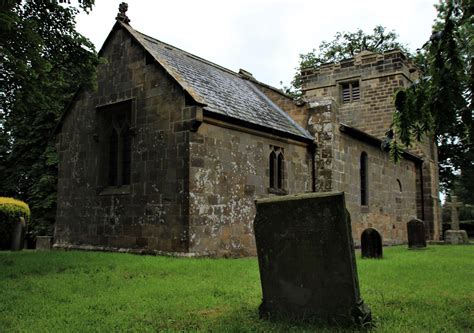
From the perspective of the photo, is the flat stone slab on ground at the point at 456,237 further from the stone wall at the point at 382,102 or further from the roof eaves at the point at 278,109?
the roof eaves at the point at 278,109

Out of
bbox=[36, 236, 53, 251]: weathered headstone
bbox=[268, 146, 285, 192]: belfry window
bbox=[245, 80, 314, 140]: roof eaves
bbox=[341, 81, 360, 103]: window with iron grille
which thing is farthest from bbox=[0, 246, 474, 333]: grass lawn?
bbox=[341, 81, 360, 103]: window with iron grille

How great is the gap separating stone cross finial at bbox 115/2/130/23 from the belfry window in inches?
271

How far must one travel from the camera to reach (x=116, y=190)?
570 inches

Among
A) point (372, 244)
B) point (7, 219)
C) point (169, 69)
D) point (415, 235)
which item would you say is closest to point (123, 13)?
point (169, 69)

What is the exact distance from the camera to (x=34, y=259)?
11.4 m

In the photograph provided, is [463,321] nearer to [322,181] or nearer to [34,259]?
[34,259]

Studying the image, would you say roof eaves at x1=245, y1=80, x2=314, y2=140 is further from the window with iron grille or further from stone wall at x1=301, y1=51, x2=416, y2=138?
the window with iron grille

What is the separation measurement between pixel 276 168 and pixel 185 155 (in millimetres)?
4321

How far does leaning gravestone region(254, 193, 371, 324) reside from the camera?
5023 mm

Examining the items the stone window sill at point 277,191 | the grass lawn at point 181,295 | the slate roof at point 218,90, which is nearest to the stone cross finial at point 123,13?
the slate roof at point 218,90

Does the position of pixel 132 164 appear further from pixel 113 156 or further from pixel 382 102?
pixel 382 102

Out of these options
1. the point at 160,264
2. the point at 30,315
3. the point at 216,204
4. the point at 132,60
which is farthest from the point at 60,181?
the point at 30,315

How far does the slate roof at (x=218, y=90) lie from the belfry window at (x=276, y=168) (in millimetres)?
814

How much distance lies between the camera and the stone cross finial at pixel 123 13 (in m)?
15.6
